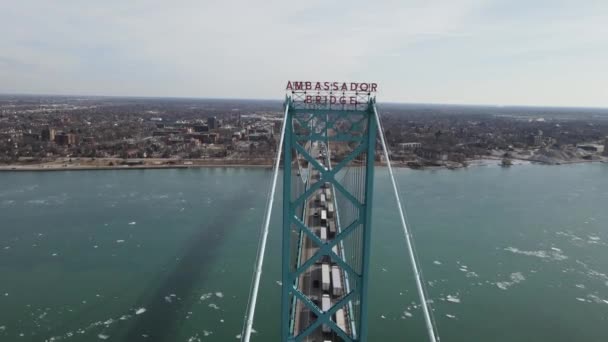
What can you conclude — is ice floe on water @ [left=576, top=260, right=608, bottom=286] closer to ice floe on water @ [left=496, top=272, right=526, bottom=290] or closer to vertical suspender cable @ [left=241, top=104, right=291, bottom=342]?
ice floe on water @ [left=496, top=272, right=526, bottom=290]

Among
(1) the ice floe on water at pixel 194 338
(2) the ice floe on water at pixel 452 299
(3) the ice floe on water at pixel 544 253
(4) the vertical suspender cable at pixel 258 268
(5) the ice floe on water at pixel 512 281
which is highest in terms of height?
(4) the vertical suspender cable at pixel 258 268

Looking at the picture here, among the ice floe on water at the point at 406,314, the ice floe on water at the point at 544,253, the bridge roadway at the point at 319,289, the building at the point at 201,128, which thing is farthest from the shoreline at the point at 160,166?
the ice floe on water at the point at 406,314

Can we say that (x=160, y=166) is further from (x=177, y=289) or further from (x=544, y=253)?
(x=544, y=253)

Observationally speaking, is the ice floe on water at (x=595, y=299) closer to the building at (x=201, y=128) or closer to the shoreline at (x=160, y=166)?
the shoreline at (x=160, y=166)

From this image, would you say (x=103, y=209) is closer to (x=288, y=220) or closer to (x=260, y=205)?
(x=260, y=205)

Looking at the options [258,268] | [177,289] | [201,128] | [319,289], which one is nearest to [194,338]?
[177,289]
